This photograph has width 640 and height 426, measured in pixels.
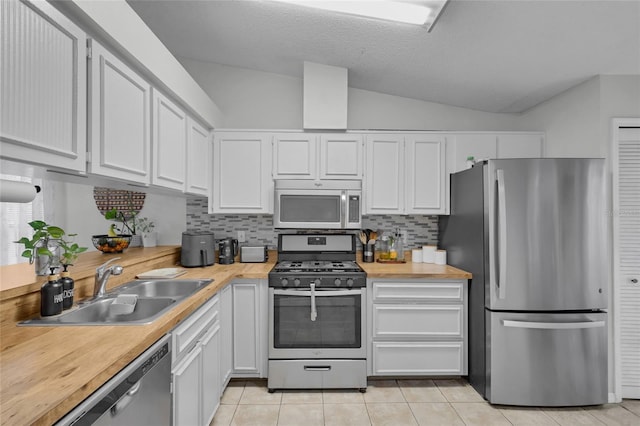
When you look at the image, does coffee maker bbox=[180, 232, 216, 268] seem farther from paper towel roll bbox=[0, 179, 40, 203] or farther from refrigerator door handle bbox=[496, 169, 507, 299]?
refrigerator door handle bbox=[496, 169, 507, 299]

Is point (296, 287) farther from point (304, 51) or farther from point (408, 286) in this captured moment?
point (304, 51)

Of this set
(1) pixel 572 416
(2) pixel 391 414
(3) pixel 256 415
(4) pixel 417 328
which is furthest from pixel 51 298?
(1) pixel 572 416

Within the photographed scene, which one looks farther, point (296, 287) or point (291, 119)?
point (291, 119)

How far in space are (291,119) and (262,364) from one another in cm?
237

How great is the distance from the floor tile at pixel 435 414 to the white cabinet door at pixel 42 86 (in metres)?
2.54

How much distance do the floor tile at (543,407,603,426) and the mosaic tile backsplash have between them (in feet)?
5.44

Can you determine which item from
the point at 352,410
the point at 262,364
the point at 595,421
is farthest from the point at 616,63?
the point at 262,364

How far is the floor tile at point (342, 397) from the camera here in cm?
252

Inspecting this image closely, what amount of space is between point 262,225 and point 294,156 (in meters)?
0.83

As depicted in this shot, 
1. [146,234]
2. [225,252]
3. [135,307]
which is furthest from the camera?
[146,234]

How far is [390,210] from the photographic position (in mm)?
3160

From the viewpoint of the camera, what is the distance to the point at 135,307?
1851mm

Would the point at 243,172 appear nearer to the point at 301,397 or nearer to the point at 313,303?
the point at 313,303

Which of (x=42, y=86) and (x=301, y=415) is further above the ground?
(x=42, y=86)
